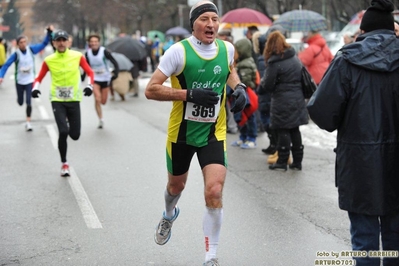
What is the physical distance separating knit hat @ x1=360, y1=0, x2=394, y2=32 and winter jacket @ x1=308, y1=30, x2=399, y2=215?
49 mm

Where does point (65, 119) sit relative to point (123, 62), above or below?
above

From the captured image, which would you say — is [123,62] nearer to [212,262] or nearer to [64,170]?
[64,170]

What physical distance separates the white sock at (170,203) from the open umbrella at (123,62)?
48.9ft

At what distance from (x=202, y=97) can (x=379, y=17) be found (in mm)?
1487

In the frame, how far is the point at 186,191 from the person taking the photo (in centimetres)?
895

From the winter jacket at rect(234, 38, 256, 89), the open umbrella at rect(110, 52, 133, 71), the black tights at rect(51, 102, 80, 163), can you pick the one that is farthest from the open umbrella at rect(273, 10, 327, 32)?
the black tights at rect(51, 102, 80, 163)

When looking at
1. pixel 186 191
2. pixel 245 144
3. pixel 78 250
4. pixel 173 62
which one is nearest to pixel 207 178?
pixel 173 62

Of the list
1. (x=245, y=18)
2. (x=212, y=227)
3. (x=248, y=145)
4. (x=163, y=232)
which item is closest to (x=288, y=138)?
(x=248, y=145)

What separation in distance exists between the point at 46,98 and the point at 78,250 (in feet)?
58.5

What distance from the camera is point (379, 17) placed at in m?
4.64

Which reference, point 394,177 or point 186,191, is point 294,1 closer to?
point 186,191

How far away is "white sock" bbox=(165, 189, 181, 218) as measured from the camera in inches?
245

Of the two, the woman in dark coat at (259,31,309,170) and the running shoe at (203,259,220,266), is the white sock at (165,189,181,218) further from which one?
the woman in dark coat at (259,31,309,170)

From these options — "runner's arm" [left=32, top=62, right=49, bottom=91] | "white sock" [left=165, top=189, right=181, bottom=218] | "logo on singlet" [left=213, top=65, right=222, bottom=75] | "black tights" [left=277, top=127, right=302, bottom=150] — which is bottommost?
"black tights" [left=277, top=127, right=302, bottom=150]
